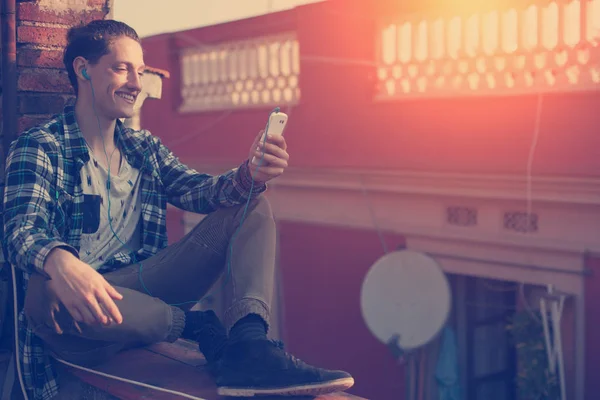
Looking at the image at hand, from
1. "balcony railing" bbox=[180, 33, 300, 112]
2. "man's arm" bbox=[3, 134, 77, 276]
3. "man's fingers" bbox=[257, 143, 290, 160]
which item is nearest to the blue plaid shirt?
"man's arm" bbox=[3, 134, 77, 276]

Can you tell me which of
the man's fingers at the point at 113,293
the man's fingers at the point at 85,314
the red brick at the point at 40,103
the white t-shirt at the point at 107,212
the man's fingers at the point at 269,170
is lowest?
the man's fingers at the point at 85,314

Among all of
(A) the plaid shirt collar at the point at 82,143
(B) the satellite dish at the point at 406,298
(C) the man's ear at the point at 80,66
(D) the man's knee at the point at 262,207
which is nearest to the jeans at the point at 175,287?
(D) the man's knee at the point at 262,207

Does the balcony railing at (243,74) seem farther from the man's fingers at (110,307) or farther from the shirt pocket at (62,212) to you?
the man's fingers at (110,307)

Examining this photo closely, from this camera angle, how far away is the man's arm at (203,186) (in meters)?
2.58

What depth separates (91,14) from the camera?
10.4 ft

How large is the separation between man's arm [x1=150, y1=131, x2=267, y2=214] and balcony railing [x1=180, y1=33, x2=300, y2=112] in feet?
14.9

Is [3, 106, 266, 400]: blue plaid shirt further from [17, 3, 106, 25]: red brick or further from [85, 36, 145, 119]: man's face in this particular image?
[17, 3, 106, 25]: red brick

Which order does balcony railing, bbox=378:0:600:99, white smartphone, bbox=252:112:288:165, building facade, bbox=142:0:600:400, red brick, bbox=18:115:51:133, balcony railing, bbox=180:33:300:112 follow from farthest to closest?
balcony railing, bbox=180:33:300:112, building facade, bbox=142:0:600:400, balcony railing, bbox=378:0:600:99, red brick, bbox=18:115:51:133, white smartphone, bbox=252:112:288:165

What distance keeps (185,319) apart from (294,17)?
195 inches

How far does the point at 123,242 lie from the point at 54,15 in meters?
0.98

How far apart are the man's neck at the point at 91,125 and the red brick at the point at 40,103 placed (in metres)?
0.41

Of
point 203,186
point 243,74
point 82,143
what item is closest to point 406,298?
point 243,74

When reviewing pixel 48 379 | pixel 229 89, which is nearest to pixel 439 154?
pixel 229 89

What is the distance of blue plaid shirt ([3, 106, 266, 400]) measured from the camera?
2.31 m
